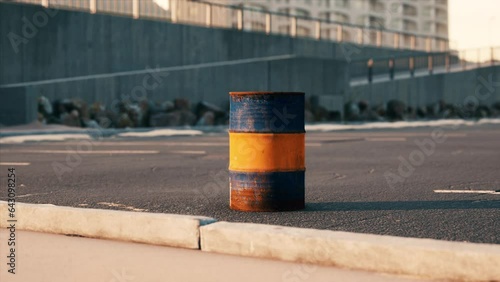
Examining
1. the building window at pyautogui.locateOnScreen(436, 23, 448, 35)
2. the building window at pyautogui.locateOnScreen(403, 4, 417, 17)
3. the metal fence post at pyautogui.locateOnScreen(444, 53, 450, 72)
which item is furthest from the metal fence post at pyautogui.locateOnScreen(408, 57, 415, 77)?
the building window at pyautogui.locateOnScreen(436, 23, 448, 35)

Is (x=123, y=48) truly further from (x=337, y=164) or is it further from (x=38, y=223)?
(x=38, y=223)

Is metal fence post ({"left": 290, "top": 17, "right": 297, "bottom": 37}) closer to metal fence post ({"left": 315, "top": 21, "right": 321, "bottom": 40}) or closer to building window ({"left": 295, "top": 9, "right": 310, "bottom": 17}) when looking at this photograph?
metal fence post ({"left": 315, "top": 21, "right": 321, "bottom": 40})

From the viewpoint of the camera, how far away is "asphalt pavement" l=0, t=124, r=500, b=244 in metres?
6.45

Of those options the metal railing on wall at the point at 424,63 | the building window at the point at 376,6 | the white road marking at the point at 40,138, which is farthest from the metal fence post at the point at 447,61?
the building window at the point at 376,6

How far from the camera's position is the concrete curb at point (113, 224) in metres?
5.68

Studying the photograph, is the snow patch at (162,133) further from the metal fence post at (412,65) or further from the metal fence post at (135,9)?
the metal fence post at (412,65)

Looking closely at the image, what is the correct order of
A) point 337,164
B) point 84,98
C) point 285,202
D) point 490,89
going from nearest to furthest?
point 285,202
point 337,164
point 84,98
point 490,89

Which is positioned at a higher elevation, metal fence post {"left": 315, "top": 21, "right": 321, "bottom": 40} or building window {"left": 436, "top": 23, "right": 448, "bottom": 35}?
building window {"left": 436, "top": 23, "right": 448, "bottom": 35}

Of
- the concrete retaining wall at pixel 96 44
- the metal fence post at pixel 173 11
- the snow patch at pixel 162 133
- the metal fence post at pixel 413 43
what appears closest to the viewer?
the snow patch at pixel 162 133

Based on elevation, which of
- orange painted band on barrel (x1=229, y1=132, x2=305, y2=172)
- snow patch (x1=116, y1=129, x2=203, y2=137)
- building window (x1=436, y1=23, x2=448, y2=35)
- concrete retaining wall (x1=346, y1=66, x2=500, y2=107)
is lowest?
snow patch (x1=116, y1=129, x2=203, y2=137)

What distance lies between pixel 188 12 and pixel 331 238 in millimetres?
26891

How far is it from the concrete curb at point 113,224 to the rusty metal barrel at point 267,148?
106 cm

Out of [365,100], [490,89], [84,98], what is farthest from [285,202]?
[490,89]

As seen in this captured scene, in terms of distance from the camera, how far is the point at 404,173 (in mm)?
10641
